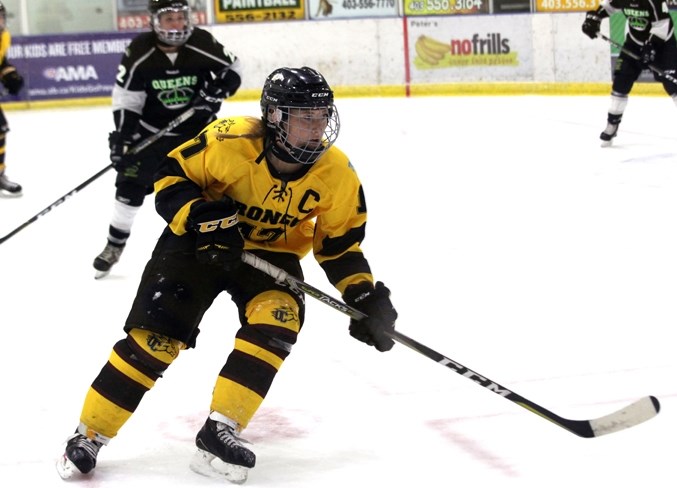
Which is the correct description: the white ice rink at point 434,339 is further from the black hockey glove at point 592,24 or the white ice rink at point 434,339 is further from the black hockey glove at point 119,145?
the black hockey glove at point 592,24

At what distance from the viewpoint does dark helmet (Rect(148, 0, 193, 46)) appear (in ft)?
15.3

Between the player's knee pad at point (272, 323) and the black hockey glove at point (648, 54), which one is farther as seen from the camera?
the black hockey glove at point (648, 54)

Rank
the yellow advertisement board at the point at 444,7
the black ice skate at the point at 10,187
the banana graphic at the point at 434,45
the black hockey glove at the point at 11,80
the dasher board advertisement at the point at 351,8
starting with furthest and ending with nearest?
1. the dasher board advertisement at the point at 351,8
2. the banana graphic at the point at 434,45
3. the yellow advertisement board at the point at 444,7
4. the black ice skate at the point at 10,187
5. the black hockey glove at the point at 11,80

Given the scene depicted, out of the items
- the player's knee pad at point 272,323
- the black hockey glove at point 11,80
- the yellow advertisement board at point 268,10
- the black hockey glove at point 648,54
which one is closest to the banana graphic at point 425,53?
the yellow advertisement board at point 268,10

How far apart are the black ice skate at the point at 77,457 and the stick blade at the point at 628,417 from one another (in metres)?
1.13

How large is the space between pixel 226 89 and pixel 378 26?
6712 mm

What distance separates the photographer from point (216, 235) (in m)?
2.56

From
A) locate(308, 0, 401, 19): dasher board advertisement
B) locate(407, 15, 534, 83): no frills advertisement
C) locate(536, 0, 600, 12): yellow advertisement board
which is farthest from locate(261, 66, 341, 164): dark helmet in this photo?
locate(308, 0, 401, 19): dasher board advertisement

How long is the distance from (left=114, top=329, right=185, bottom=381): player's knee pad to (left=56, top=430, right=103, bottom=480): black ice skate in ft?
0.66

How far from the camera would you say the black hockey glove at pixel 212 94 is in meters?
4.83

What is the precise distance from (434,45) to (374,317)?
28.8 feet

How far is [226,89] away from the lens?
4867 mm

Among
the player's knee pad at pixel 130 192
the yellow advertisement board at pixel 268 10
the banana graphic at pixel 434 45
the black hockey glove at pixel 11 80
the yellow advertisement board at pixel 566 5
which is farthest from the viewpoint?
the yellow advertisement board at pixel 268 10

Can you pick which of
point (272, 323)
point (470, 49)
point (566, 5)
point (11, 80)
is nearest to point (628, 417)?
point (272, 323)
